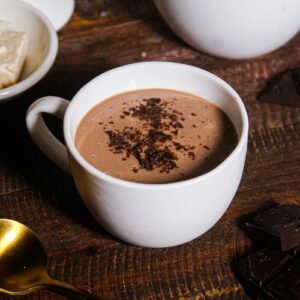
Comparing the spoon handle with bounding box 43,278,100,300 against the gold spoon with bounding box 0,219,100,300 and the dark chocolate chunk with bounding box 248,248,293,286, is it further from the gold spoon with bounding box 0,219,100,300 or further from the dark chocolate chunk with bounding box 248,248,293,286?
the dark chocolate chunk with bounding box 248,248,293,286

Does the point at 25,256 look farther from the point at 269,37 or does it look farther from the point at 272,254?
the point at 269,37

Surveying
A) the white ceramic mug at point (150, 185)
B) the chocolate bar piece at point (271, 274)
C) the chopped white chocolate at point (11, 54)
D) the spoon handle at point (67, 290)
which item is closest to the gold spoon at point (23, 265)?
the spoon handle at point (67, 290)

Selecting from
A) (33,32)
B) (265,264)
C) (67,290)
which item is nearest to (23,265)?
(67,290)

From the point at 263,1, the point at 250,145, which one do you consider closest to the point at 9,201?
the point at 250,145

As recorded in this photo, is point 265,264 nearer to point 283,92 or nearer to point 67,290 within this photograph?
point 67,290

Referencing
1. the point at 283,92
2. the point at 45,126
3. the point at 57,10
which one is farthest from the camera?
the point at 57,10

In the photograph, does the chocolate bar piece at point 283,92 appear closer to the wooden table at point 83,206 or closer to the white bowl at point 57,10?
the wooden table at point 83,206
